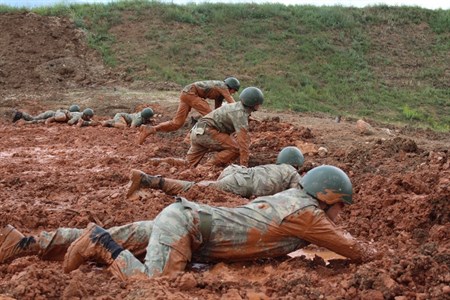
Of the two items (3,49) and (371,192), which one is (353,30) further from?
(371,192)

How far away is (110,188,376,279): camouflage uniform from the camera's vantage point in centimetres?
521

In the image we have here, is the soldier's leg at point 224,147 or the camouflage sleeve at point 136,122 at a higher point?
the soldier's leg at point 224,147

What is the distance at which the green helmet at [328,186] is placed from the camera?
557cm

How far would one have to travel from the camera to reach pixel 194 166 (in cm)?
1098

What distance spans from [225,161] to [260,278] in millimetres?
5437

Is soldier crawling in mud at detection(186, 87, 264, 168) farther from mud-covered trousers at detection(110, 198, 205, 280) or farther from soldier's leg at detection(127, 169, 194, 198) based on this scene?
mud-covered trousers at detection(110, 198, 205, 280)

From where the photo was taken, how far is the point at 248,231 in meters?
5.52

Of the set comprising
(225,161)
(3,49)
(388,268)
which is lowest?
(3,49)

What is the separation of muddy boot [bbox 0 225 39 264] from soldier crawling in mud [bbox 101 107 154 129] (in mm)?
10586

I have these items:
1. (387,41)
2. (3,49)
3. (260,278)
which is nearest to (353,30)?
(387,41)

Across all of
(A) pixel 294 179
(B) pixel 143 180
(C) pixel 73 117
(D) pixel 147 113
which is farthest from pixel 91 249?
(C) pixel 73 117

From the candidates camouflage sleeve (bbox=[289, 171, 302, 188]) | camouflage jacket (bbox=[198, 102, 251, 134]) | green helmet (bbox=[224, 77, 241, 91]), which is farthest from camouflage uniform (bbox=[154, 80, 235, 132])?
camouflage sleeve (bbox=[289, 171, 302, 188])

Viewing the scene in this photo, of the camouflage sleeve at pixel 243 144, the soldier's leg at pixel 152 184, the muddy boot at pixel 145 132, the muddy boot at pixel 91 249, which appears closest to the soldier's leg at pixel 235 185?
the soldier's leg at pixel 152 184

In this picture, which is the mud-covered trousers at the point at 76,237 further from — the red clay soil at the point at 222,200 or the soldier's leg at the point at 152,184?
the soldier's leg at the point at 152,184
